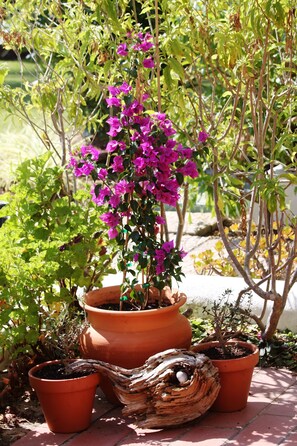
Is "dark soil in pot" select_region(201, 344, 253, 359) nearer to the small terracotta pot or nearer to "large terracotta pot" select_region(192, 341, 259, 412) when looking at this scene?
"large terracotta pot" select_region(192, 341, 259, 412)

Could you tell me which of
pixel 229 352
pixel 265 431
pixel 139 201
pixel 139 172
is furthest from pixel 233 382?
pixel 139 172

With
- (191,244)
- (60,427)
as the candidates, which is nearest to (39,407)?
(60,427)

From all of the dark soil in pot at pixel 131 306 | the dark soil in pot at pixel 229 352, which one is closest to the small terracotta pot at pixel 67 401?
the dark soil in pot at pixel 131 306

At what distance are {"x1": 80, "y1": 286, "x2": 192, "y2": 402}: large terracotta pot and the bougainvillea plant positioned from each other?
13 cm

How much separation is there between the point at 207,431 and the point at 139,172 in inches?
48.4

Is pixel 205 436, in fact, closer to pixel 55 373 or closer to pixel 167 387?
pixel 167 387

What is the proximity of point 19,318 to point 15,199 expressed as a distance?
70 centimetres

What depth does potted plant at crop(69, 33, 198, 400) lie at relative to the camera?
13.3 feet

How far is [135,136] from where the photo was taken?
13.3ft

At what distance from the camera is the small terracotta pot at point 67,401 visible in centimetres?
390

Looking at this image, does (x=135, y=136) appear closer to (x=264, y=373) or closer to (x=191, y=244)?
(x=264, y=373)

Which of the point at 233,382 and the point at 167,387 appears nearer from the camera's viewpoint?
the point at 167,387

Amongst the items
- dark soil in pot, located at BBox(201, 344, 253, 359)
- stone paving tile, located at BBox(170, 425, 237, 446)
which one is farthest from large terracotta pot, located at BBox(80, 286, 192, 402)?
stone paving tile, located at BBox(170, 425, 237, 446)

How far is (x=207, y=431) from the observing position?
387 cm
